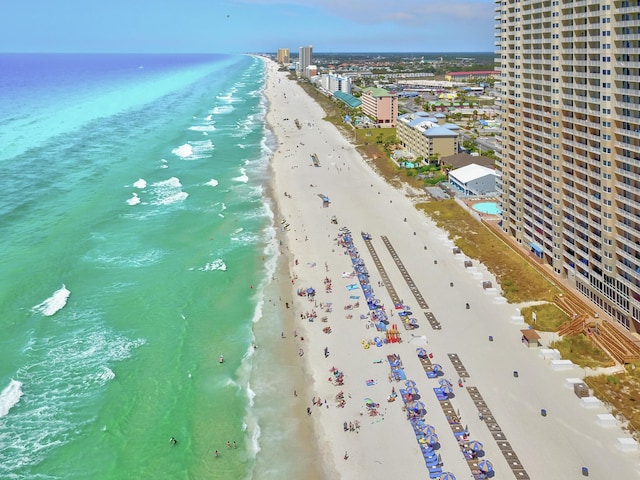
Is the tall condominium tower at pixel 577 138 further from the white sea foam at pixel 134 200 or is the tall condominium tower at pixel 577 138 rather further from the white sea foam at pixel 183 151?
the white sea foam at pixel 183 151

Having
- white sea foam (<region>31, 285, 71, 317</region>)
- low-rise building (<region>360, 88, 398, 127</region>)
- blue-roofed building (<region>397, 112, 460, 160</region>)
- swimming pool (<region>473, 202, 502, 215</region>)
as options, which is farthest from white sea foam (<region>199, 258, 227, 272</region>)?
low-rise building (<region>360, 88, 398, 127</region>)

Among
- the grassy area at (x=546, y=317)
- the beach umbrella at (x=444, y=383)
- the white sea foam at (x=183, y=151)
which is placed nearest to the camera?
the beach umbrella at (x=444, y=383)

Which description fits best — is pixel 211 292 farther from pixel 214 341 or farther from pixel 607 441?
pixel 607 441

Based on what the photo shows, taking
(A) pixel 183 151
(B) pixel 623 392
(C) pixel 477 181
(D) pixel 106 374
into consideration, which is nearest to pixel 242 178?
(A) pixel 183 151

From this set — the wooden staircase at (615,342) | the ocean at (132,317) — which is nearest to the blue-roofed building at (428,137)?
the ocean at (132,317)

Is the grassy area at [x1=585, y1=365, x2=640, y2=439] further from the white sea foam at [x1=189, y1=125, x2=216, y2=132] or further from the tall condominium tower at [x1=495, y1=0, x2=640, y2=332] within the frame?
the white sea foam at [x1=189, y1=125, x2=216, y2=132]
